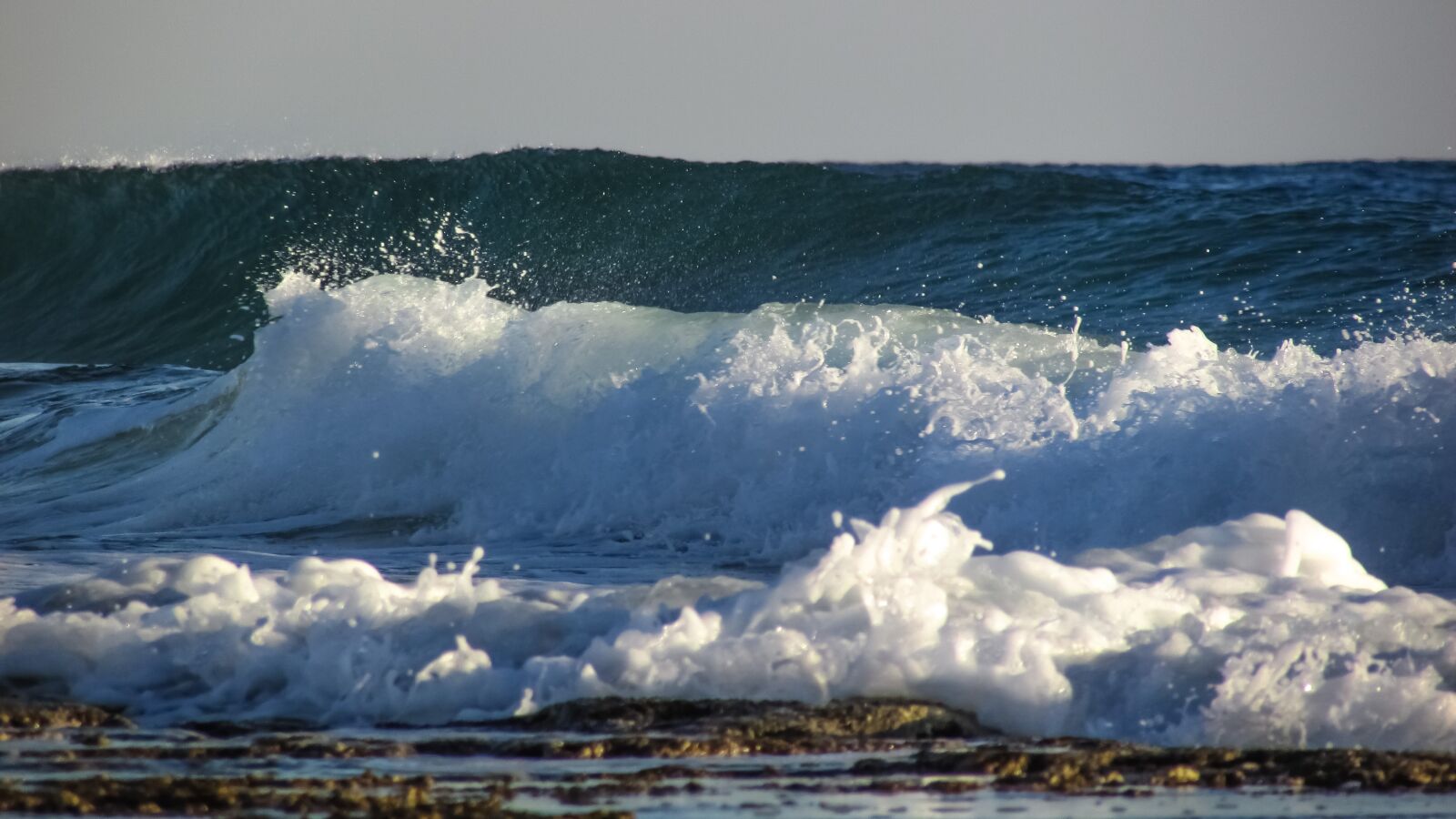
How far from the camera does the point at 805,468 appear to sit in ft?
25.6

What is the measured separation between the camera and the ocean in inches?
167

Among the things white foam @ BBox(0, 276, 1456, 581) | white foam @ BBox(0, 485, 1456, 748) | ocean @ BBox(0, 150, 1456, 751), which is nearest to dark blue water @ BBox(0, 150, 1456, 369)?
ocean @ BBox(0, 150, 1456, 751)

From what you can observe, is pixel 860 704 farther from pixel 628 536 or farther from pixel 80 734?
pixel 628 536

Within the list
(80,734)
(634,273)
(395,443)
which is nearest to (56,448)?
(395,443)

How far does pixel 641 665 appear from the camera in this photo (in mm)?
4238

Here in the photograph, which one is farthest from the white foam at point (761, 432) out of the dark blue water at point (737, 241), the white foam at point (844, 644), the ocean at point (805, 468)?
the dark blue water at point (737, 241)

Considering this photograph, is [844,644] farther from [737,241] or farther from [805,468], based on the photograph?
[737,241]

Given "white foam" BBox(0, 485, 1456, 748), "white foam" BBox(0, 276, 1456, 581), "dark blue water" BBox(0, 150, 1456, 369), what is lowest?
"white foam" BBox(0, 485, 1456, 748)

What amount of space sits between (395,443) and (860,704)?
5.61 meters

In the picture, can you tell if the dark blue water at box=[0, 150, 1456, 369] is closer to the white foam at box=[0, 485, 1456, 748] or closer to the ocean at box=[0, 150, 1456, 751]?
the ocean at box=[0, 150, 1456, 751]

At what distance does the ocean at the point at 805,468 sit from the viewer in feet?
14.0

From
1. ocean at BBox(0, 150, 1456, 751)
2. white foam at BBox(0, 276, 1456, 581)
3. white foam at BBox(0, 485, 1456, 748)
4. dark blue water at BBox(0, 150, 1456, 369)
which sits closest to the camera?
white foam at BBox(0, 485, 1456, 748)

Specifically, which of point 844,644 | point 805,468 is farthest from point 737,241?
point 844,644

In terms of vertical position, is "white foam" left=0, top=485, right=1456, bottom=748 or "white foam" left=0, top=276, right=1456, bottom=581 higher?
"white foam" left=0, top=276, right=1456, bottom=581
